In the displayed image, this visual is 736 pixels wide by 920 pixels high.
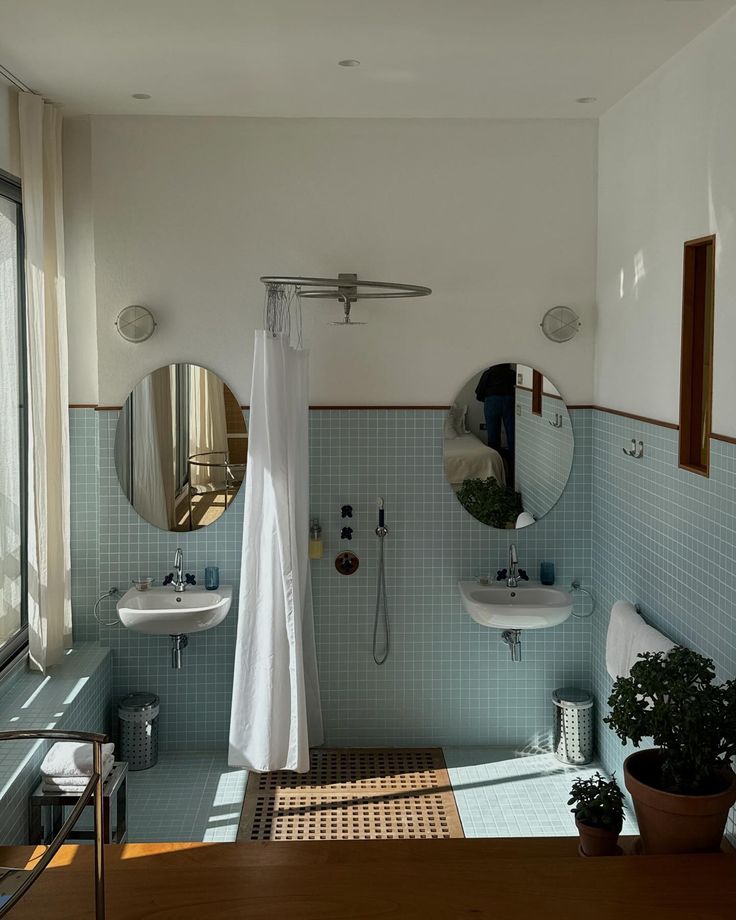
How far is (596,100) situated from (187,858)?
11.6 ft

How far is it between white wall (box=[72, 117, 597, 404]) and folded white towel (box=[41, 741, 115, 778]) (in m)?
1.75

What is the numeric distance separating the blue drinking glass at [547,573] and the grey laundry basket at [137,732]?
2.00 meters

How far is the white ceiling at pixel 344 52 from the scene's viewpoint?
129 inches

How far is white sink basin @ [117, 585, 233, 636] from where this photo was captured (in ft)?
14.9

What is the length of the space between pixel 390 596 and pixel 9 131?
2.76 m

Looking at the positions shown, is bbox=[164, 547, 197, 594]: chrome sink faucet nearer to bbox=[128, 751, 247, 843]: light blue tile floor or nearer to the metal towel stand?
bbox=[128, 751, 247, 843]: light blue tile floor

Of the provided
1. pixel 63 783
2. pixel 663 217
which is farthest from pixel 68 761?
pixel 663 217

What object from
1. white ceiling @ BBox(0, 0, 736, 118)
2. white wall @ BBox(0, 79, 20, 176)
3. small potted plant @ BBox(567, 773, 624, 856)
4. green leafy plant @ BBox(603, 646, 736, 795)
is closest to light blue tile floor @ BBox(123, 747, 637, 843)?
small potted plant @ BBox(567, 773, 624, 856)

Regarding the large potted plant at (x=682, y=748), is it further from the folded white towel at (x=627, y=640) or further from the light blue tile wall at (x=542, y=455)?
the light blue tile wall at (x=542, y=455)

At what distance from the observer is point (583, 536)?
504 cm

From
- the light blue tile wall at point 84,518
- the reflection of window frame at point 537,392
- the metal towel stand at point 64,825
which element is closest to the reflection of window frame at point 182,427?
the light blue tile wall at point 84,518

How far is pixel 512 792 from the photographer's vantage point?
4.61 meters

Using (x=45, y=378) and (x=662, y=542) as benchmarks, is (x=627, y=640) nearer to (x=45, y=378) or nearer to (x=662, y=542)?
(x=662, y=542)

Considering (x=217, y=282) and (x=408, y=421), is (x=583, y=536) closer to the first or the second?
(x=408, y=421)
